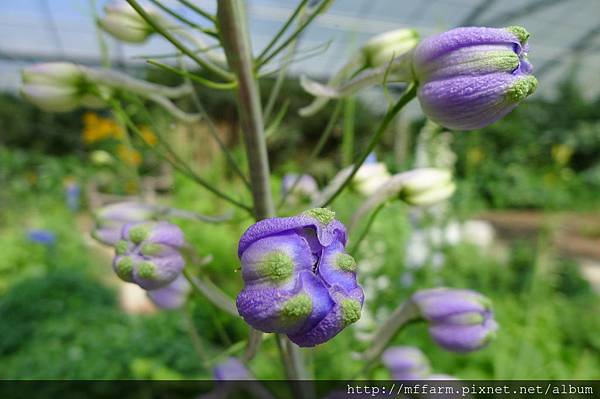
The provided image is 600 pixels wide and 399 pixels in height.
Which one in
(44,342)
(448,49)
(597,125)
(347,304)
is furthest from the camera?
(597,125)

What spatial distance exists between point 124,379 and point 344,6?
22.5ft

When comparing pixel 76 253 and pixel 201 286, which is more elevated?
pixel 201 286

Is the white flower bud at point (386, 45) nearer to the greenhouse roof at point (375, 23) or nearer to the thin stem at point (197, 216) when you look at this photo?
the thin stem at point (197, 216)

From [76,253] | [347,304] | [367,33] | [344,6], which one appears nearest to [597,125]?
[367,33]

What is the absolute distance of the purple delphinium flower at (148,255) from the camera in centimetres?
55

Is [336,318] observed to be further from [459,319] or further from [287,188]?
[287,188]

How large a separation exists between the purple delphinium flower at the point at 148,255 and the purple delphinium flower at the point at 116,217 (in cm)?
14

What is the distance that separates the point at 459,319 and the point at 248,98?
16.1 inches

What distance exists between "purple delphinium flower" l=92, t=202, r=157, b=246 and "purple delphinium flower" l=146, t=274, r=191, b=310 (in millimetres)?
108

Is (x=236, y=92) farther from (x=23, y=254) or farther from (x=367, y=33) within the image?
(x=367, y=33)

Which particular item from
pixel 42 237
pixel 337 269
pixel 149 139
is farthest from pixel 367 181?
pixel 42 237

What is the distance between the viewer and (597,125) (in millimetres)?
9562

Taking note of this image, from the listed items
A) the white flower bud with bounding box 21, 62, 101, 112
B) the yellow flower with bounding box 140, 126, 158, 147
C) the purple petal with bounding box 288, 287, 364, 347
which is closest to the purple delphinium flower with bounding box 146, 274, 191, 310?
the yellow flower with bounding box 140, 126, 158, 147

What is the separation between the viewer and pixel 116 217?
73cm
